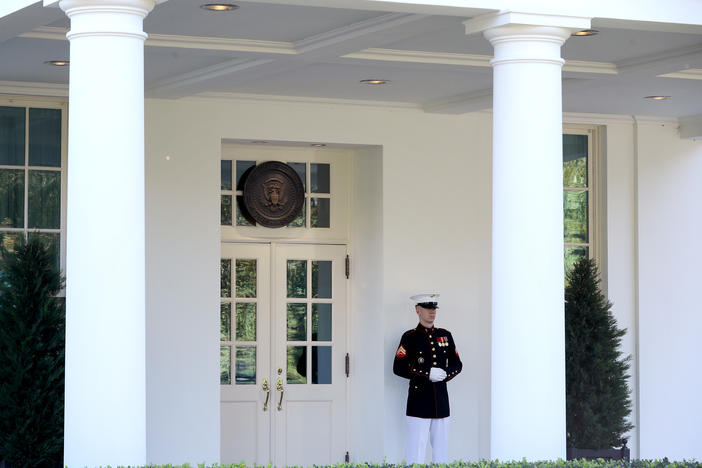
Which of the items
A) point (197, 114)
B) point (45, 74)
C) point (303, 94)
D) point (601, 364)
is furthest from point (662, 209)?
point (45, 74)

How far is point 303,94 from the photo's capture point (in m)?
9.46

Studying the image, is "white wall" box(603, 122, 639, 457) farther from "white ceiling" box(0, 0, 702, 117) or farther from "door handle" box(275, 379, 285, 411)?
"door handle" box(275, 379, 285, 411)

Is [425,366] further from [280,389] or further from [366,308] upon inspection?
[280,389]

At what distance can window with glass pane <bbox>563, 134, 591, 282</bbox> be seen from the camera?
10750mm

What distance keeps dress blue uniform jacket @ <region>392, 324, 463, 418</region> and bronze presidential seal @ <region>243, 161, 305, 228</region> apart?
1.54 meters

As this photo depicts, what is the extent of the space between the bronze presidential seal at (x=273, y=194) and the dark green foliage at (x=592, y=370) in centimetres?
260

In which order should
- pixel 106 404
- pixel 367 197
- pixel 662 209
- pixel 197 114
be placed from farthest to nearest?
pixel 662 209 → pixel 367 197 → pixel 197 114 → pixel 106 404

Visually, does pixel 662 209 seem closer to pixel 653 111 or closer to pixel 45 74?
pixel 653 111

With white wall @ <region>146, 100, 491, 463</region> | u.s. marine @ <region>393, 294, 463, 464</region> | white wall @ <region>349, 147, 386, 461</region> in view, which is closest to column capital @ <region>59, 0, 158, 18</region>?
white wall @ <region>146, 100, 491, 463</region>

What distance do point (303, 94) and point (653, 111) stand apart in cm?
329

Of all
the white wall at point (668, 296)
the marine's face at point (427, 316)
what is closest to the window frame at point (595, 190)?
the white wall at point (668, 296)

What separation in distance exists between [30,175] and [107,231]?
167 inches

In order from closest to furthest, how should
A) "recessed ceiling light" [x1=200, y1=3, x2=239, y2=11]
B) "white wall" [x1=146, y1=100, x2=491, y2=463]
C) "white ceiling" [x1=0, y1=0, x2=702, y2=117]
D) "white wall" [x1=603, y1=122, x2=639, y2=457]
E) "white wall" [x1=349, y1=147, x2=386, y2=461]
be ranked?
1. "recessed ceiling light" [x1=200, y1=3, x2=239, y2=11]
2. "white ceiling" [x1=0, y1=0, x2=702, y2=117]
3. "white wall" [x1=146, y1=100, x2=491, y2=463]
4. "white wall" [x1=349, y1=147, x2=386, y2=461]
5. "white wall" [x1=603, y1=122, x2=639, y2=457]

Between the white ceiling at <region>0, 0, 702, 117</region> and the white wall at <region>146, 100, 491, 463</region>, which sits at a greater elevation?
the white ceiling at <region>0, 0, 702, 117</region>
